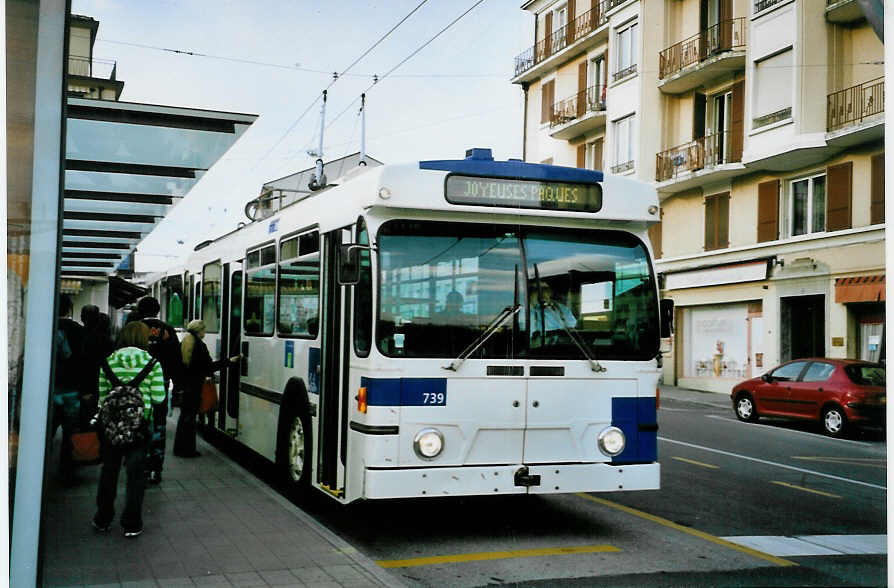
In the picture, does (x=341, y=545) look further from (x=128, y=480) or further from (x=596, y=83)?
(x=596, y=83)

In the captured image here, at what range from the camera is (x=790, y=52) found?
79.8 ft

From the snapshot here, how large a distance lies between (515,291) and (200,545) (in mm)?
2935

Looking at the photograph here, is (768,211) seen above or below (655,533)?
above

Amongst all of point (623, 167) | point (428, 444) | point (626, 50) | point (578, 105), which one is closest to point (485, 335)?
point (428, 444)

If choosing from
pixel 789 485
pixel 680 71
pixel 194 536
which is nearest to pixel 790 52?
pixel 680 71

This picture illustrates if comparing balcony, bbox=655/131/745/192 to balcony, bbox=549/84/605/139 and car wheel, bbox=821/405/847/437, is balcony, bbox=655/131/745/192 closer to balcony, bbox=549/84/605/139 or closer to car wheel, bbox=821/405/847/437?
balcony, bbox=549/84/605/139

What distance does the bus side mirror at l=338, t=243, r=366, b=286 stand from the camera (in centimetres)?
705

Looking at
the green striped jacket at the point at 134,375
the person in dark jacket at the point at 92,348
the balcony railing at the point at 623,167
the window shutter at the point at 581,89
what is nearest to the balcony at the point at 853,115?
the balcony railing at the point at 623,167

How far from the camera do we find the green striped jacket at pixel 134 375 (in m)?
7.19

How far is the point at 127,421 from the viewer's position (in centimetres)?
711

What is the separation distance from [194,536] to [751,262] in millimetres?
22699

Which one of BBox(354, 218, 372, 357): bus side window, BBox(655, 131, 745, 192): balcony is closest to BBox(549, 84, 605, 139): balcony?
BBox(655, 131, 745, 192): balcony

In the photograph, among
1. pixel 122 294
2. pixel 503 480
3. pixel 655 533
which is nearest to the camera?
pixel 503 480

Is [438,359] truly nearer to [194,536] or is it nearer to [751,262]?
[194,536]
